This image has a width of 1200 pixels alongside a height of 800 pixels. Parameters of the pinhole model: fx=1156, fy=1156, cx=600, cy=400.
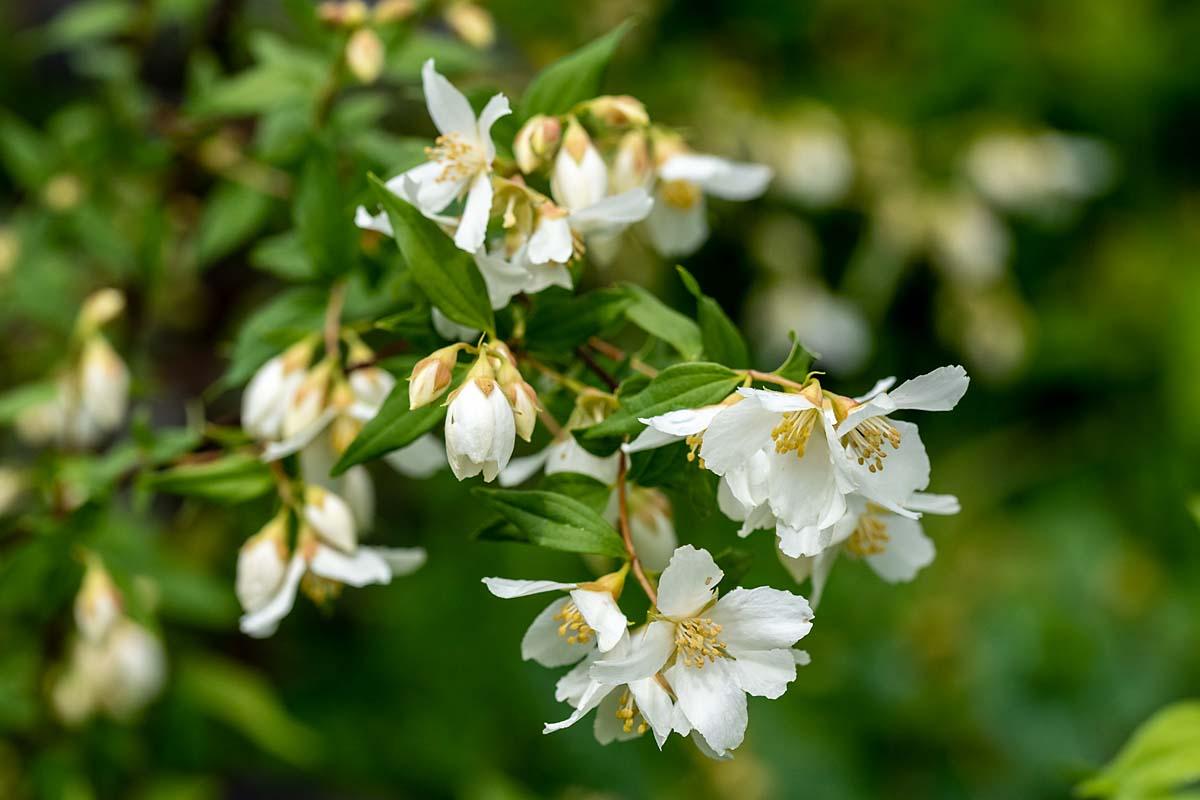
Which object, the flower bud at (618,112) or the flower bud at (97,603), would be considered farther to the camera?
the flower bud at (97,603)

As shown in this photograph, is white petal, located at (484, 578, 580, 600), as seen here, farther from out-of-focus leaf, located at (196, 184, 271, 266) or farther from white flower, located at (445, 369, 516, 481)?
out-of-focus leaf, located at (196, 184, 271, 266)

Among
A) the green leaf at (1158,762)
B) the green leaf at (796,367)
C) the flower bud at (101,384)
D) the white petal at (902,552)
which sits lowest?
the flower bud at (101,384)

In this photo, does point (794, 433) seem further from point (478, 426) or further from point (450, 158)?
point (450, 158)

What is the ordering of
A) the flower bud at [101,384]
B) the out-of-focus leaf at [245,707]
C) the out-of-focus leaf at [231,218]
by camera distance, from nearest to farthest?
the flower bud at [101,384] < the out-of-focus leaf at [231,218] < the out-of-focus leaf at [245,707]

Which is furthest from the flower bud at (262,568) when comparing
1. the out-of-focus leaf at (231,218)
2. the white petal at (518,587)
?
the out-of-focus leaf at (231,218)

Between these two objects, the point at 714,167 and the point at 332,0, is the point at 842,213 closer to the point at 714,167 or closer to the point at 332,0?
the point at 332,0

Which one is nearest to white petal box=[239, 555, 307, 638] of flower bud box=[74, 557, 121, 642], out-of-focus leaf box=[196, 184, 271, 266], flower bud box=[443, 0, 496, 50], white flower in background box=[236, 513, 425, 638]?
white flower in background box=[236, 513, 425, 638]

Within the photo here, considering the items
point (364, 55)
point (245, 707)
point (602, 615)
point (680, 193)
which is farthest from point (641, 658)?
point (245, 707)

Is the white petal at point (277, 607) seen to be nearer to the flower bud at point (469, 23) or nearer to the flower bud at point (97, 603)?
the flower bud at point (97, 603)
